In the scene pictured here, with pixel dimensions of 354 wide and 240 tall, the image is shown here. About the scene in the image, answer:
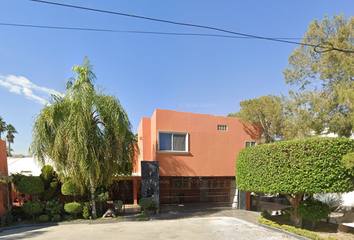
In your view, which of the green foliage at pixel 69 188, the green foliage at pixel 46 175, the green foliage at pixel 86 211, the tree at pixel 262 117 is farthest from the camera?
the tree at pixel 262 117

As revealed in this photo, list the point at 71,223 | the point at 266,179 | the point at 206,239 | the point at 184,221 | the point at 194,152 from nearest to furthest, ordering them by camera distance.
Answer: the point at 206,239
the point at 266,179
the point at 71,223
the point at 184,221
the point at 194,152

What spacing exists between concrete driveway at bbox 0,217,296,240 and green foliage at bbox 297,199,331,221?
4.01ft

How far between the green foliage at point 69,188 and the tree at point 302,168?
8.34 m

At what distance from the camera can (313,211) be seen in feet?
24.7

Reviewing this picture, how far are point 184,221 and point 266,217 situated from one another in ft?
13.9

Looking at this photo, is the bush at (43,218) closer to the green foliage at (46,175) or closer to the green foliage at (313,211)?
the green foliage at (46,175)

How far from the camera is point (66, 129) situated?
26.5 feet

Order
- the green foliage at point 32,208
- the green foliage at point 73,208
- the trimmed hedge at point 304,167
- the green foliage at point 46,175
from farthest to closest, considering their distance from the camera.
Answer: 1. the green foliage at point 46,175
2. the green foliage at point 73,208
3. the green foliage at point 32,208
4. the trimmed hedge at point 304,167

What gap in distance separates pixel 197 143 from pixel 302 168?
5.80 m

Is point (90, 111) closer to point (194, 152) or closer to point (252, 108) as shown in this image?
point (194, 152)

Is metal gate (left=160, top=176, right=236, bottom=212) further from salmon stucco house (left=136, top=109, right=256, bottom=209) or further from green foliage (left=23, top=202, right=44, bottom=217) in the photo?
green foliage (left=23, top=202, right=44, bottom=217)

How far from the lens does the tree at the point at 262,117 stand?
12719 millimetres

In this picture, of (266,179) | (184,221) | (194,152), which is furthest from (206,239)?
(194,152)

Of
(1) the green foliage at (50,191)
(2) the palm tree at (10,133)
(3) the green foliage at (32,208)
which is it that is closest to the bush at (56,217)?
(3) the green foliage at (32,208)
